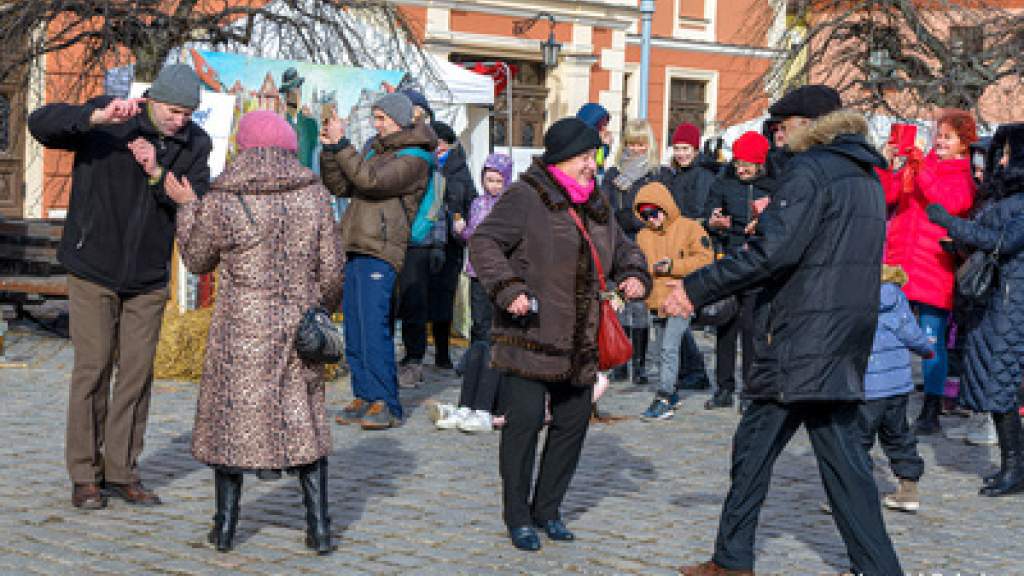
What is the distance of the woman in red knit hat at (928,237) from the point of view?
9.80 metres

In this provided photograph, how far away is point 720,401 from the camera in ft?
36.9

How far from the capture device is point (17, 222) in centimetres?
1537

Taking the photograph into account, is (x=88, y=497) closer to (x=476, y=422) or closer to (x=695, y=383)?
(x=476, y=422)

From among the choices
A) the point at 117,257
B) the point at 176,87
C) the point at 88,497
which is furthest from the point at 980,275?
the point at 88,497

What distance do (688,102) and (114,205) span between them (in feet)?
100

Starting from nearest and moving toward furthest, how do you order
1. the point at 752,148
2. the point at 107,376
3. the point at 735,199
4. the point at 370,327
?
the point at 107,376, the point at 370,327, the point at 752,148, the point at 735,199

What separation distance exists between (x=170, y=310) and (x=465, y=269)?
7.67ft

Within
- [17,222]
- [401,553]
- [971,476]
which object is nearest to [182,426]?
[401,553]

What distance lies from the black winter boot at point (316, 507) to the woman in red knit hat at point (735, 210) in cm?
520

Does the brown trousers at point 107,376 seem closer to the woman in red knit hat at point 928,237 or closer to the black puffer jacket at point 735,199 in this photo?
the woman in red knit hat at point 928,237

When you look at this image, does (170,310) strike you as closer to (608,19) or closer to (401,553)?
(401,553)

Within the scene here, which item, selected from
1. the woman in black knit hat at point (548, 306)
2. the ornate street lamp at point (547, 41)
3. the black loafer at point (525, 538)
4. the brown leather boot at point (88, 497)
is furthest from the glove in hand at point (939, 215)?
the ornate street lamp at point (547, 41)

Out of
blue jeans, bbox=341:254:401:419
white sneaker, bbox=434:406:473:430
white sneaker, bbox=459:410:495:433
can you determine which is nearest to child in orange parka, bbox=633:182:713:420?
white sneaker, bbox=459:410:495:433

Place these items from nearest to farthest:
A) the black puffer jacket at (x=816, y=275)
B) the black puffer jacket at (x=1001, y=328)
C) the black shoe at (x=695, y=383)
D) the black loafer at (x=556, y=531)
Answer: the black puffer jacket at (x=816, y=275), the black loafer at (x=556, y=531), the black puffer jacket at (x=1001, y=328), the black shoe at (x=695, y=383)
